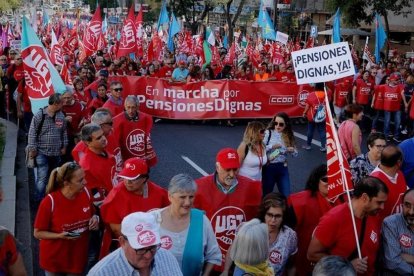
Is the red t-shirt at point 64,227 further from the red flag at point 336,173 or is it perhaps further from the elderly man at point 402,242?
the elderly man at point 402,242

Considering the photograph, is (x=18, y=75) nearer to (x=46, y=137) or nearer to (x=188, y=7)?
(x=46, y=137)

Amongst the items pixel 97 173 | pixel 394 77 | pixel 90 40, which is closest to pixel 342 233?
pixel 97 173

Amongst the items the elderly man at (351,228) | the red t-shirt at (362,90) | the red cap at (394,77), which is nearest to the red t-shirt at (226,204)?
the elderly man at (351,228)

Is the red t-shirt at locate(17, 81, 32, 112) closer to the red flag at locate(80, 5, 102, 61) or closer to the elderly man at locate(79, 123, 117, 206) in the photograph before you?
the elderly man at locate(79, 123, 117, 206)

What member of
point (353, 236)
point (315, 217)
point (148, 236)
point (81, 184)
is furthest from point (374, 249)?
point (81, 184)

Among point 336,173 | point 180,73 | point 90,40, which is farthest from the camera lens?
point 90,40

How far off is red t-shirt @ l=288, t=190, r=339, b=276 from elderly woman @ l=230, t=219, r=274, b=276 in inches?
48.5

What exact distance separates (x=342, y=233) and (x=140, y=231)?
176 cm

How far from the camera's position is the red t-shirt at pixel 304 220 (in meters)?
4.80

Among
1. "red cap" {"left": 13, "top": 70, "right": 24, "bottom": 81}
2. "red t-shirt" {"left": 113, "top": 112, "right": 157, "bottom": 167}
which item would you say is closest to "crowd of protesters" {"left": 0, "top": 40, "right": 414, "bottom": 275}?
"red t-shirt" {"left": 113, "top": 112, "right": 157, "bottom": 167}

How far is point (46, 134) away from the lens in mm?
7559

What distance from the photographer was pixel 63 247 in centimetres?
480

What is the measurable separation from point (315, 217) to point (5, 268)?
8.11 feet

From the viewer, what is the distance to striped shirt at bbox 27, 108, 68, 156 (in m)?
7.53
